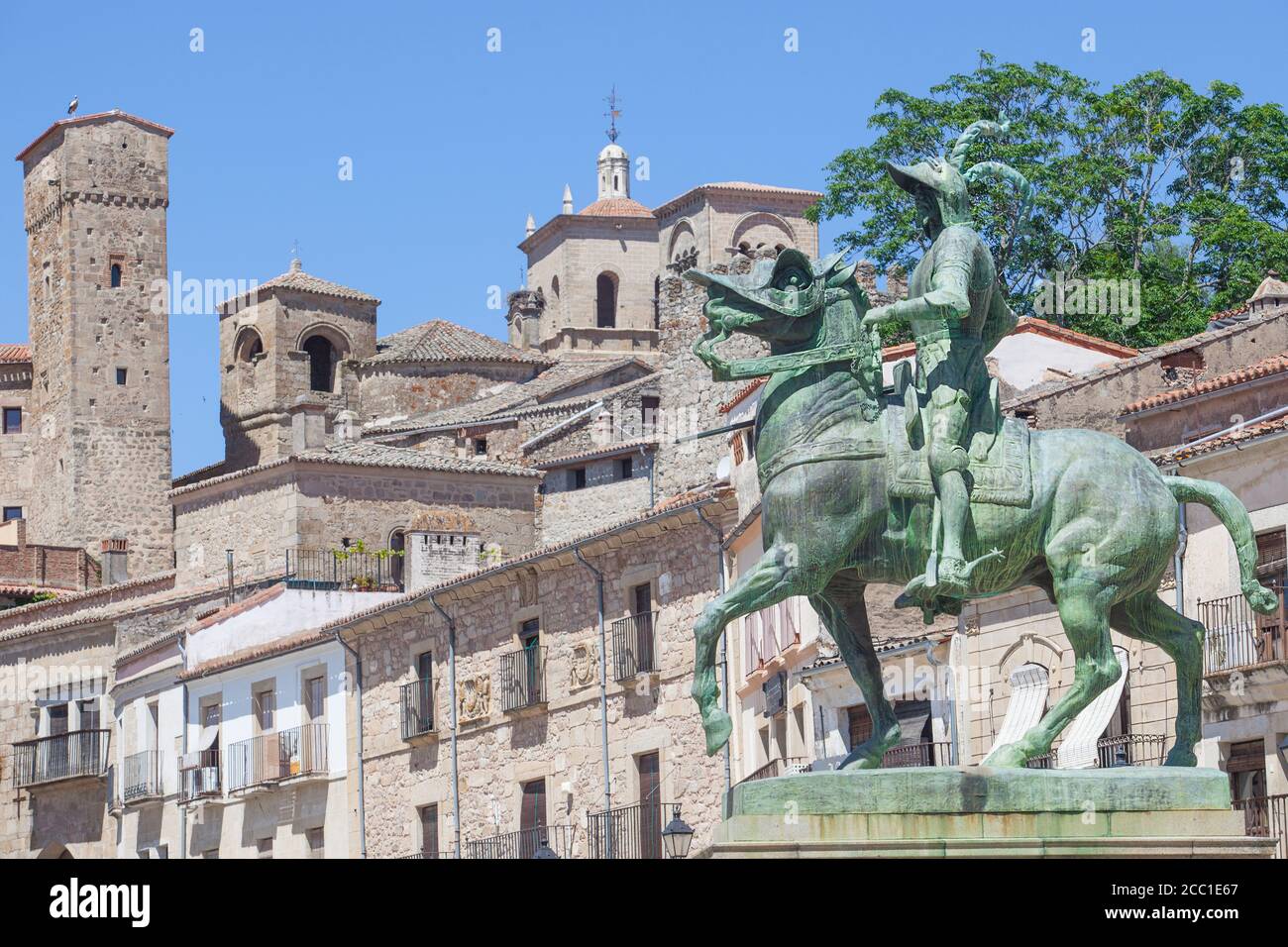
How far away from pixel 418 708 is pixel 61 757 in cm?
1564

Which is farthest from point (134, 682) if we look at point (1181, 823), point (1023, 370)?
point (1181, 823)

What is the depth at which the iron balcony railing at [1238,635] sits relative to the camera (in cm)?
2802

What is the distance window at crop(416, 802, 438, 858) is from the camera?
141 feet

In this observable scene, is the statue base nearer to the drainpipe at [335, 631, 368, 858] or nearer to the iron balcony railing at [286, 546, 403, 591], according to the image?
the drainpipe at [335, 631, 368, 858]

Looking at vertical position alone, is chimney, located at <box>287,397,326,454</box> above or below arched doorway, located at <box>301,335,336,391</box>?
below

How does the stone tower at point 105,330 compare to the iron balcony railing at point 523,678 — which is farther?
the stone tower at point 105,330

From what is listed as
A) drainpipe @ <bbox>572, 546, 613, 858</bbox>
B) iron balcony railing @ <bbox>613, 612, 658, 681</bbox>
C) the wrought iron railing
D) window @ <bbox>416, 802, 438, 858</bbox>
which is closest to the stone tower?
window @ <bbox>416, 802, 438, 858</bbox>

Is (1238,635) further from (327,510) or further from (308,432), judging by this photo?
(308,432)

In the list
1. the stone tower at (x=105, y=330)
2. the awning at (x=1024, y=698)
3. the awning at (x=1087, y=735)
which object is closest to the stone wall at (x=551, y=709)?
the awning at (x=1024, y=698)

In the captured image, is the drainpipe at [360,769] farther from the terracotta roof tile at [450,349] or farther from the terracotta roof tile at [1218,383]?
the terracotta roof tile at [450,349]

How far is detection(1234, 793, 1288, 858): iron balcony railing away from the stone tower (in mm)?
58095

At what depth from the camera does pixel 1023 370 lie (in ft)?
132

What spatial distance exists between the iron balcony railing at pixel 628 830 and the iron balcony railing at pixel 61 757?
1944 centimetres
